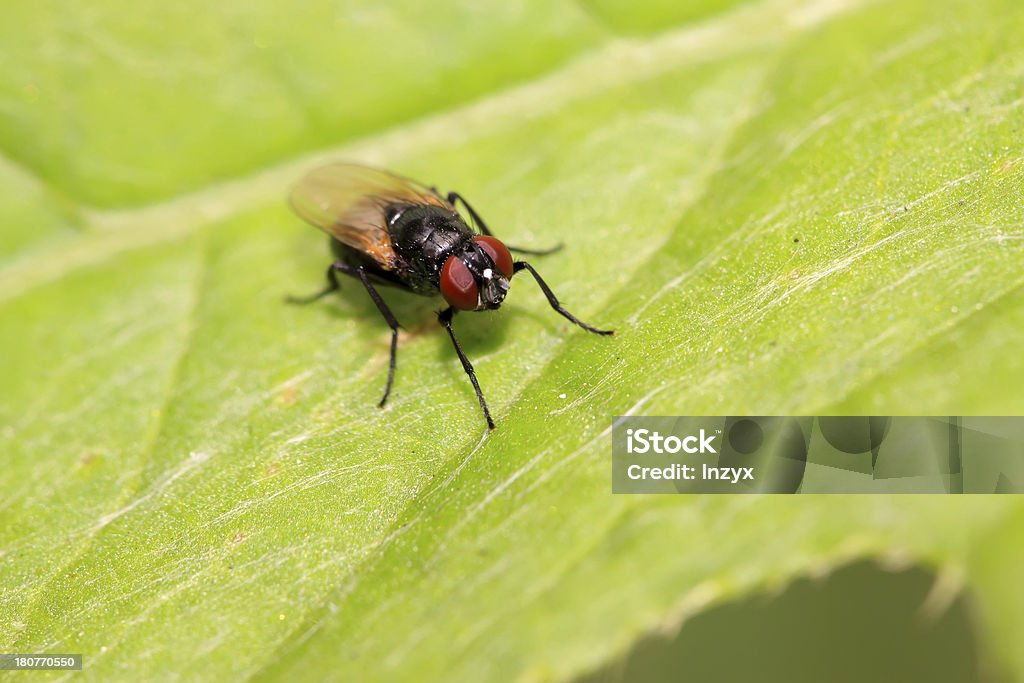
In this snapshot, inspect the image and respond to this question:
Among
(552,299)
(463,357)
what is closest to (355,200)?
(463,357)

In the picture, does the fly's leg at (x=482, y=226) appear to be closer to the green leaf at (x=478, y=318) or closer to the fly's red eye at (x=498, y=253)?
the green leaf at (x=478, y=318)

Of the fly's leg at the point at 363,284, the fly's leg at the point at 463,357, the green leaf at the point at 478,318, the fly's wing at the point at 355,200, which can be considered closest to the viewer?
the green leaf at the point at 478,318

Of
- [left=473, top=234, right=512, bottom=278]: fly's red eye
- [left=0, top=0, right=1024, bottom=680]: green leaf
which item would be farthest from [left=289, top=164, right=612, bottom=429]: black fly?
[left=0, top=0, right=1024, bottom=680]: green leaf

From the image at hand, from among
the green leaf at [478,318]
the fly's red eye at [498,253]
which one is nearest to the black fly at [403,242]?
the fly's red eye at [498,253]

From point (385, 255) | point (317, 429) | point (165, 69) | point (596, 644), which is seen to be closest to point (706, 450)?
point (596, 644)

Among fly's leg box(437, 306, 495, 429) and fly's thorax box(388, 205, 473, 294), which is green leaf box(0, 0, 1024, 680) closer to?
fly's leg box(437, 306, 495, 429)

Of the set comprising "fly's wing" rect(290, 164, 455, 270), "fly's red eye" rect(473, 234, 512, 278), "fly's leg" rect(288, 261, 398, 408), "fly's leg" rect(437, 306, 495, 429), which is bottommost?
"fly's leg" rect(288, 261, 398, 408)

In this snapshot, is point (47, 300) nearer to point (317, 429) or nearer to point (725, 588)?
point (317, 429)
